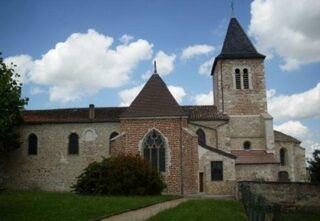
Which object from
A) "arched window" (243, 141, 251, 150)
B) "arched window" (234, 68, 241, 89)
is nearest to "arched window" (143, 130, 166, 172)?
"arched window" (243, 141, 251, 150)

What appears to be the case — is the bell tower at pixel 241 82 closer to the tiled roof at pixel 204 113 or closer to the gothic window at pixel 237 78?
the gothic window at pixel 237 78

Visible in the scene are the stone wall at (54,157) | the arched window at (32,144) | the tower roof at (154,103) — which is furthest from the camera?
the arched window at (32,144)

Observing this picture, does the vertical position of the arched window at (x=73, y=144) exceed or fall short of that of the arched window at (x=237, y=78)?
it falls short

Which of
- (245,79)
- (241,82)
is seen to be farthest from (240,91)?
(245,79)

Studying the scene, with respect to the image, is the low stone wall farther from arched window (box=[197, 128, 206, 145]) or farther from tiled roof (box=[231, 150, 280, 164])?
arched window (box=[197, 128, 206, 145])

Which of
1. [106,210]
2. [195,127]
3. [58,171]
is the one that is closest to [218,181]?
[195,127]

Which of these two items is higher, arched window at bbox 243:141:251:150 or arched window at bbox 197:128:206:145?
arched window at bbox 197:128:206:145

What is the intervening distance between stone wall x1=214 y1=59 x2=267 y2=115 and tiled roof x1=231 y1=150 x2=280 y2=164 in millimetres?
3715

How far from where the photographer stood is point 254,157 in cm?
3058

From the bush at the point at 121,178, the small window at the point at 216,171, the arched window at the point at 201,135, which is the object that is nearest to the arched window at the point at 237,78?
the arched window at the point at 201,135

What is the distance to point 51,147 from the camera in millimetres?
31969

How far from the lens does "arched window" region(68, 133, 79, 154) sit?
31.9m

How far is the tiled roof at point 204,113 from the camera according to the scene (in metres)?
32.4

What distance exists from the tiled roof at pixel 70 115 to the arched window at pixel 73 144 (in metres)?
1.23
